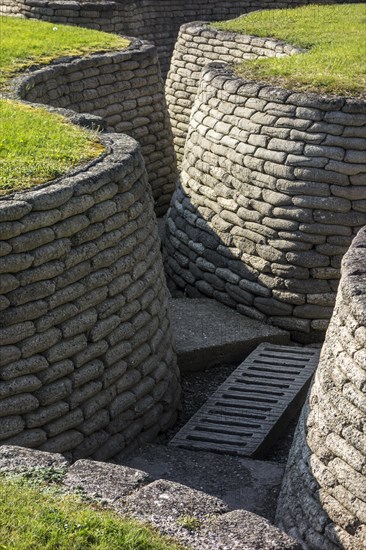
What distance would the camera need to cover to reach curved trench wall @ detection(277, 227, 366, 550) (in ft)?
19.9

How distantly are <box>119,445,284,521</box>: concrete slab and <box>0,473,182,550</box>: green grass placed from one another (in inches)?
86.5

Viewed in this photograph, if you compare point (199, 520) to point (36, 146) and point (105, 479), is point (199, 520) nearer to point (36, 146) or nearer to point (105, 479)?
point (105, 479)

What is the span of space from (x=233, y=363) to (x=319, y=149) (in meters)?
2.04

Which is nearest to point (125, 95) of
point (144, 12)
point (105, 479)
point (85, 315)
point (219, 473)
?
point (144, 12)

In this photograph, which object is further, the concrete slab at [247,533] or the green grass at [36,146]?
the green grass at [36,146]

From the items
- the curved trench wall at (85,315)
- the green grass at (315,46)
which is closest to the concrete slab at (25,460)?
the curved trench wall at (85,315)

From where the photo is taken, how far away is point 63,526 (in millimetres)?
5066

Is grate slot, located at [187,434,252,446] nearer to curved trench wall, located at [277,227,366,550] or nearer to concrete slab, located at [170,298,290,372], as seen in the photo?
concrete slab, located at [170,298,290,372]

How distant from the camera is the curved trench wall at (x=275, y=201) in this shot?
32.7ft

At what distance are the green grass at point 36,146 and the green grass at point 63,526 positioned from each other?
278 centimetres

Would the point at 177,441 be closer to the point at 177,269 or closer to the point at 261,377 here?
the point at 261,377

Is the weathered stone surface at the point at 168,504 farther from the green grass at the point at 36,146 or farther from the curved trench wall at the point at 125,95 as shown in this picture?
the curved trench wall at the point at 125,95

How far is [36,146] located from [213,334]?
2481 millimetres

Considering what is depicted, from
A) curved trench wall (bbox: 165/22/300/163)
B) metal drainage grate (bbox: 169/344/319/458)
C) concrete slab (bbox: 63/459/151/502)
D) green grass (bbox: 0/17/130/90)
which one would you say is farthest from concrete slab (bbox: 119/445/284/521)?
curved trench wall (bbox: 165/22/300/163)
